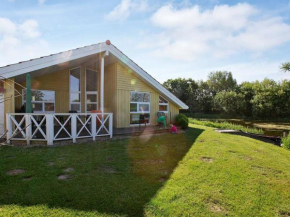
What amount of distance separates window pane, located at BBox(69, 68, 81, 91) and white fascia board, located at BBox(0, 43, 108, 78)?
8.89ft

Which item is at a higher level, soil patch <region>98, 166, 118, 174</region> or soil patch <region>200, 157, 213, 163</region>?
soil patch <region>98, 166, 118, 174</region>

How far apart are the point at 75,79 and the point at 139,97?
366 cm

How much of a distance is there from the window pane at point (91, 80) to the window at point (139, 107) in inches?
91.4

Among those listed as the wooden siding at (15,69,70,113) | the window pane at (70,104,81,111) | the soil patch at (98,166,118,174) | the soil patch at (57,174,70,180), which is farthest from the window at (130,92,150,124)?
the soil patch at (57,174,70,180)

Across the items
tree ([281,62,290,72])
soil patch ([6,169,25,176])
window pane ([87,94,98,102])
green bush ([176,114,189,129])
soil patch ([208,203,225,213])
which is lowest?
soil patch ([208,203,225,213])

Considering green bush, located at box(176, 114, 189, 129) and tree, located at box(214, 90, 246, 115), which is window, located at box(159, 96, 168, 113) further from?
tree, located at box(214, 90, 246, 115)

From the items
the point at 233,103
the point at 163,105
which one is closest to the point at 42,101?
the point at 163,105

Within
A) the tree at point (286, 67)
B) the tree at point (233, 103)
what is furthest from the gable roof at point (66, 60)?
the tree at point (233, 103)

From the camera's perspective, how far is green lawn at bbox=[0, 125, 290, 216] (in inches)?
94.1

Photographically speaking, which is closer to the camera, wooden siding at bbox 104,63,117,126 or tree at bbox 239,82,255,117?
wooden siding at bbox 104,63,117,126

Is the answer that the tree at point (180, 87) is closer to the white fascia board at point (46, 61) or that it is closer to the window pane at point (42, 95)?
the window pane at point (42, 95)

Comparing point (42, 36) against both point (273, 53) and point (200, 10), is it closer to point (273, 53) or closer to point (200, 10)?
point (200, 10)

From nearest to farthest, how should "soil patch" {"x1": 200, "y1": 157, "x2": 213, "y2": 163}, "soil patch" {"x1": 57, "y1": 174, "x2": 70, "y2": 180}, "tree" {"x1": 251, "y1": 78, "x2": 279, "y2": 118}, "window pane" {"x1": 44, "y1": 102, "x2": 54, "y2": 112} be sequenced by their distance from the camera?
"soil patch" {"x1": 57, "y1": 174, "x2": 70, "y2": 180} < "soil patch" {"x1": 200, "y1": 157, "x2": 213, "y2": 163} < "window pane" {"x1": 44, "y1": 102, "x2": 54, "y2": 112} < "tree" {"x1": 251, "y1": 78, "x2": 279, "y2": 118}

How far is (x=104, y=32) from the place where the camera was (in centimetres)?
806
